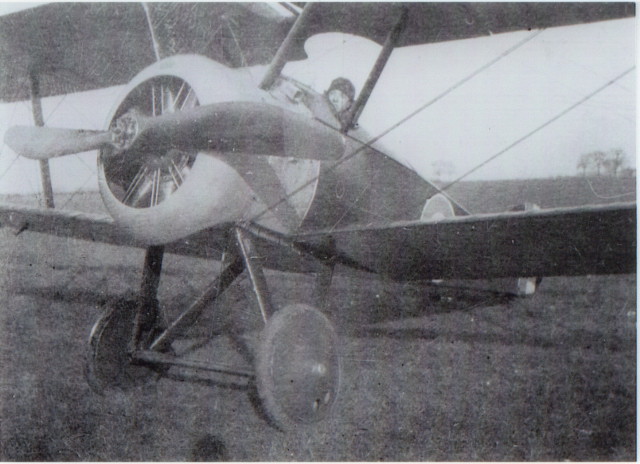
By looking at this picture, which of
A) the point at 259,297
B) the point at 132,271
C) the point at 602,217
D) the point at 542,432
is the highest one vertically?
the point at 602,217

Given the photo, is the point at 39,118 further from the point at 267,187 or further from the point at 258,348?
the point at 258,348

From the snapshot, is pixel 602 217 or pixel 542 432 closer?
pixel 602 217

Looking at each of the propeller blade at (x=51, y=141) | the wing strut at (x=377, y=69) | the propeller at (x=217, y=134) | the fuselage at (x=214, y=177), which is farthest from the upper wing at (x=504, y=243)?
the propeller blade at (x=51, y=141)

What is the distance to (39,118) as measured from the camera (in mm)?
4684

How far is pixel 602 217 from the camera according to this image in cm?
244

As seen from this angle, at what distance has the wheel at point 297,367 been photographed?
270 cm

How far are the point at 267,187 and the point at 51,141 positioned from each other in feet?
3.89

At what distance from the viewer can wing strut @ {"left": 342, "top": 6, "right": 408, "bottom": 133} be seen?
336 cm

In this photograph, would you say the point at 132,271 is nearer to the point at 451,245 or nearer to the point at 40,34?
the point at 40,34

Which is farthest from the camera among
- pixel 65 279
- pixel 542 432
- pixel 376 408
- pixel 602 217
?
pixel 65 279

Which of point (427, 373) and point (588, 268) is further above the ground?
point (588, 268)

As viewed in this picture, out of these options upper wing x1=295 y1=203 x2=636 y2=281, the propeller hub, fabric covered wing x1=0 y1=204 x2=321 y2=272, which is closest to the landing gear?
fabric covered wing x1=0 y1=204 x2=321 y2=272

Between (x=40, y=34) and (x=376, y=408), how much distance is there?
3.75 meters

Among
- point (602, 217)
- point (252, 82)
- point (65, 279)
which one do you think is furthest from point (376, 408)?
point (65, 279)
